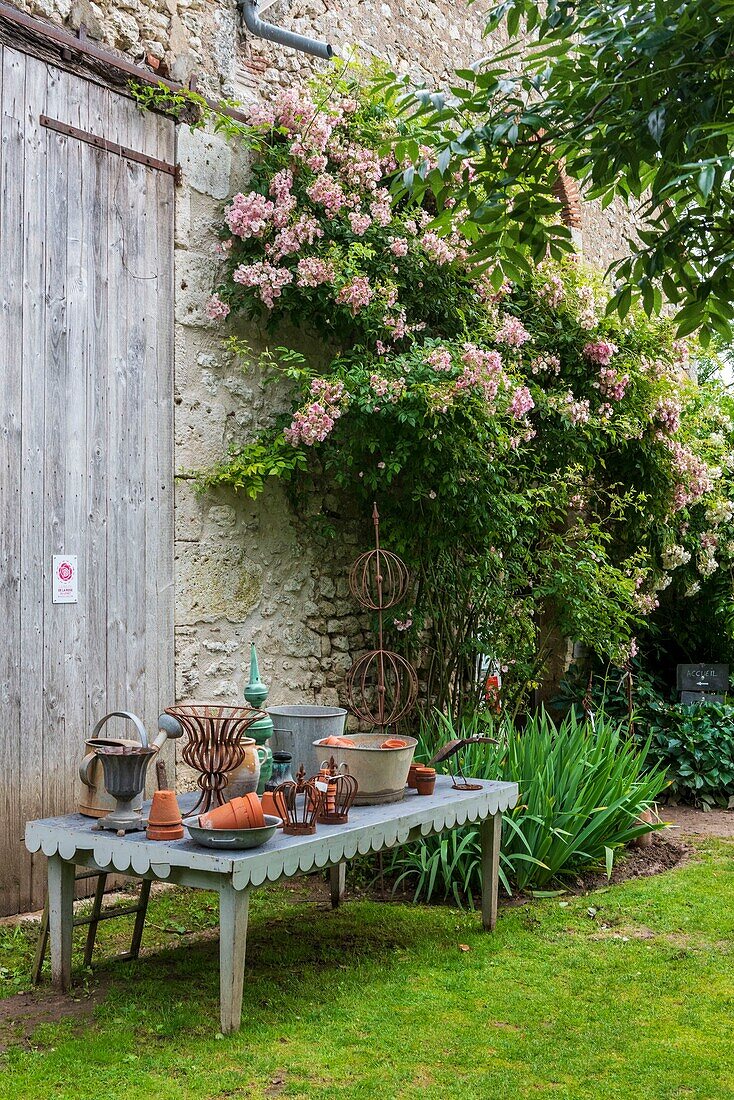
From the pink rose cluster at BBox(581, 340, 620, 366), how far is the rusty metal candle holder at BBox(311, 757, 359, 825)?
3990 millimetres

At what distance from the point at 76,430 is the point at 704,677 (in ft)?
17.6

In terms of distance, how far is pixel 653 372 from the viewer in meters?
7.28

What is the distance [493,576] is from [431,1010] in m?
3.27

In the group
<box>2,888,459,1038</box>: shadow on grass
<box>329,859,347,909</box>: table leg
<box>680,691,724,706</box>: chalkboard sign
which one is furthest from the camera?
<box>680,691,724,706</box>: chalkboard sign

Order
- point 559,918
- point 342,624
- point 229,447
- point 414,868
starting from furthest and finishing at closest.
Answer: point 342,624 < point 229,447 < point 414,868 < point 559,918

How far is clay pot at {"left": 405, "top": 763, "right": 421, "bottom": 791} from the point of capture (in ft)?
14.1

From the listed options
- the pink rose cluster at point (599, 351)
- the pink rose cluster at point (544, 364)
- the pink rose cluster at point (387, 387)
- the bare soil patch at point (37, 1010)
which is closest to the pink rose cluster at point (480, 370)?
the pink rose cluster at point (387, 387)

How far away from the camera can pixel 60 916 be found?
11.9ft

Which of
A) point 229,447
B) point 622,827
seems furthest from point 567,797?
point 229,447

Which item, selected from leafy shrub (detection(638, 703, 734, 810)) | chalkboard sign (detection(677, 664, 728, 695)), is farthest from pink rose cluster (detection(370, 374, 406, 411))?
chalkboard sign (detection(677, 664, 728, 695))

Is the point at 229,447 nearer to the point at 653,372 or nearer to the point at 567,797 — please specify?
the point at 567,797

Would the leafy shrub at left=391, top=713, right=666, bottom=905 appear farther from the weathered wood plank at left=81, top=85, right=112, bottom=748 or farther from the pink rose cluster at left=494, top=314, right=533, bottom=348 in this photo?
the pink rose cluster at left=494, top=314, right=533, bottom=348

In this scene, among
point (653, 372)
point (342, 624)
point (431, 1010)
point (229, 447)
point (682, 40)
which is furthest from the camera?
point (653, 372)

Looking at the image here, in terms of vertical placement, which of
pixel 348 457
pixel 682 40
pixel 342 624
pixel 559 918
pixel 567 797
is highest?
pixel 682 40
